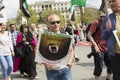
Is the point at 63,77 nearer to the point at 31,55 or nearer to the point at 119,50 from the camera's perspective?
the point at 119,50

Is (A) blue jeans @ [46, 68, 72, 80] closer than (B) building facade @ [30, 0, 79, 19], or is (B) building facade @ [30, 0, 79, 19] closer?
(A) blue jeans @ [46, 68, 72, 80]

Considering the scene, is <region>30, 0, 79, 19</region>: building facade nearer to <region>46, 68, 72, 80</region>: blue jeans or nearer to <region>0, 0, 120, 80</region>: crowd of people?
<region>0, 0, 120, 80</region>: crowd of people

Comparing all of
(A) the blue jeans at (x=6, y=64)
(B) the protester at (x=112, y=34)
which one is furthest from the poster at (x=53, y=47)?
(A) the blue jeans at (x=6, y=64)

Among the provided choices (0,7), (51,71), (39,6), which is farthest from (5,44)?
(39,6)

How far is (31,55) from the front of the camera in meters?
10.8

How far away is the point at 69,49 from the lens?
18.0 ft

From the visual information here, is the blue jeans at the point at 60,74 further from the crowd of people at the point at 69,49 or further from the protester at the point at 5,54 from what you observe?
the protester at the point at 5,54

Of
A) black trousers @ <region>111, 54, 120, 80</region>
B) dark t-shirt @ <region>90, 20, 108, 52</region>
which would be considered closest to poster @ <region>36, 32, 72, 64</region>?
black trousers @ <region>111, 54, 120, 80</region>

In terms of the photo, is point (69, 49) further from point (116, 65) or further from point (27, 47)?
point (27, 47)

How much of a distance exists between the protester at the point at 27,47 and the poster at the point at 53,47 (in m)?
4.82

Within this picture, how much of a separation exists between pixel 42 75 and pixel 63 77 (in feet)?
16.6

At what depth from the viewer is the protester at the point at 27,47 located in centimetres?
1042

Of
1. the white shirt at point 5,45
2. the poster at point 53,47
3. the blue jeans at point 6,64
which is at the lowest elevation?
the blue jeans at point 6,64

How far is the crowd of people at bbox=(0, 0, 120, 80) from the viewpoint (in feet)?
17.8
